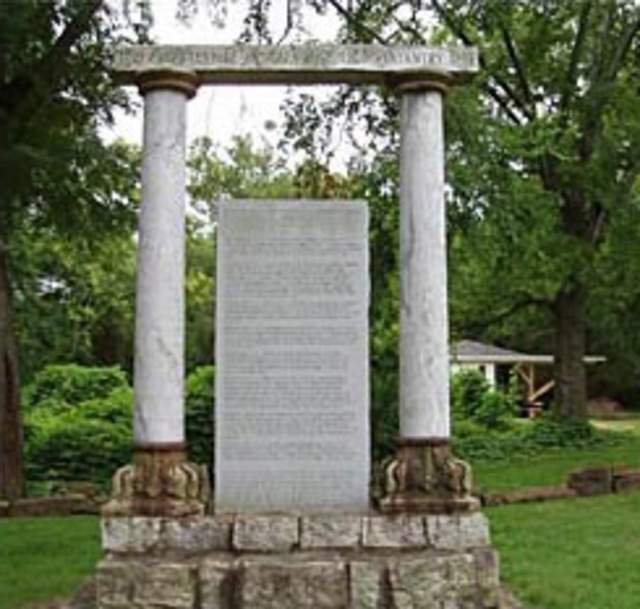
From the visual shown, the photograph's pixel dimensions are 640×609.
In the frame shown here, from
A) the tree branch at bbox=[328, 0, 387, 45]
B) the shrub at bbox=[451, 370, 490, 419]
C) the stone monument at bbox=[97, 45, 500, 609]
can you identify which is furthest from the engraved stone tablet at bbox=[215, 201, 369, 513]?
the shrub at bbox=[451, 370, 490, 419]

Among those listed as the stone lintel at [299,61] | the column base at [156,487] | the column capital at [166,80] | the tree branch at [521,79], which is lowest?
the column base at [156,487]

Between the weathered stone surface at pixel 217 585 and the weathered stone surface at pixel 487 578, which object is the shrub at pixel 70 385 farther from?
the weathered stone surface at pixel 487 578

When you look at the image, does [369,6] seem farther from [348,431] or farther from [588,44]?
[588,44]

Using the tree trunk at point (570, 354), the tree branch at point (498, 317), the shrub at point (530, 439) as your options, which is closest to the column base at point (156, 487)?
the shrub at point (530, 439)

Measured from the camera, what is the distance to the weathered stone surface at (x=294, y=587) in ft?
20.6

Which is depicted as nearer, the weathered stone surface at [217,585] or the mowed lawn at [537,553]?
the weathered stone surface at [217,585]

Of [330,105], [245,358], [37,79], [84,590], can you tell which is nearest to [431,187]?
[245,358]

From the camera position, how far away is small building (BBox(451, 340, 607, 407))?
40.3m

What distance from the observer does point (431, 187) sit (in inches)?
280

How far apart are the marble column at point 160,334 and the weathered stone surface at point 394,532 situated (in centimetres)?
101

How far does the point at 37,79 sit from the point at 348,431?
281 inches

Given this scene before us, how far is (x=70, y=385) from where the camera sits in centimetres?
2606

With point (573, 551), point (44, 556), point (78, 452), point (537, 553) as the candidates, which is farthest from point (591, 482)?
point (78, 452)

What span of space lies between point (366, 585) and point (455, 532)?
0.69 m
